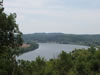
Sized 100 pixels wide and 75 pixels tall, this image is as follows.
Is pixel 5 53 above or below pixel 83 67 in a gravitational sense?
above

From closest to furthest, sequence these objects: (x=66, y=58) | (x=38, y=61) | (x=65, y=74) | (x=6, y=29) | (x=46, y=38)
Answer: (x=6, y=29) → (x=38, y=61) → (x=65, y=74) → (x=66, y=58) → (x=46, y=38)

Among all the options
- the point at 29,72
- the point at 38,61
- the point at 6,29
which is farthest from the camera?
the point at 38,61

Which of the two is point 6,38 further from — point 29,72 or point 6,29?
point 29,72

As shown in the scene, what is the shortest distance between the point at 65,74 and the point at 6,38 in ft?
34.6

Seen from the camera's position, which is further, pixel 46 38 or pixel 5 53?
pixel 46 38

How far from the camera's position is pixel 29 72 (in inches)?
444

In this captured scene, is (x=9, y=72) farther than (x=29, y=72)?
No

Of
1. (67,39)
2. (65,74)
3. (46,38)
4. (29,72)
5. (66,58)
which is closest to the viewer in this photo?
(29,72)

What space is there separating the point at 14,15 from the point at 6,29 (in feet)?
1.98

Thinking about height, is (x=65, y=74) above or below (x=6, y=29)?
below

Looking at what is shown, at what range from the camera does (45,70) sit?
1193 centimetres

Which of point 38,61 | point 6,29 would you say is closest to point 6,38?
point 6,29

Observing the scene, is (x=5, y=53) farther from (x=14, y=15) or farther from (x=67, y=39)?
(x=67, y=39)

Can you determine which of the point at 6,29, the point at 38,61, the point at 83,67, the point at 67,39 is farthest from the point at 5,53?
the point at 67,39
